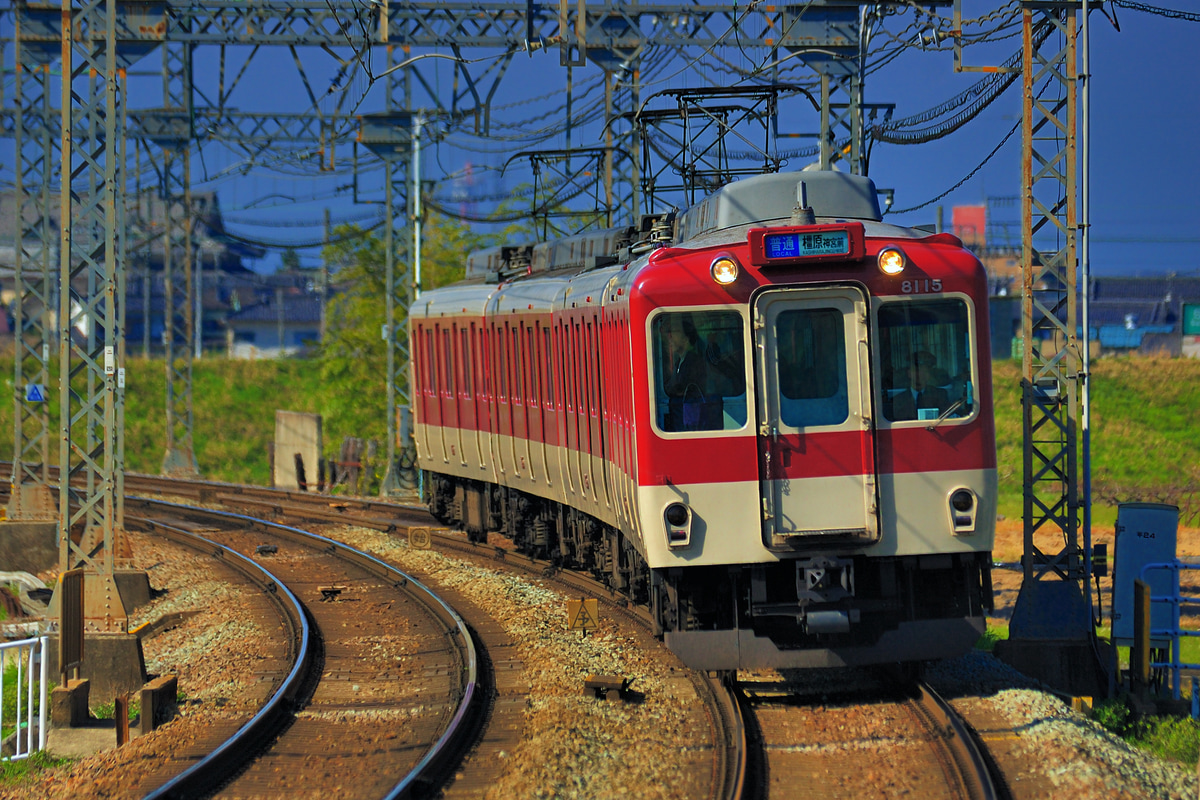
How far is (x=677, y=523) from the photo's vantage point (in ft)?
29.0

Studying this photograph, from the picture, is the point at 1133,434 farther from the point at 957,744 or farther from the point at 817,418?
the point at 957,744

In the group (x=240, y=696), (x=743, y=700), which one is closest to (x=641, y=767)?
(x=743, y=700)

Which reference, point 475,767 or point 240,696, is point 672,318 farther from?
point 240,696

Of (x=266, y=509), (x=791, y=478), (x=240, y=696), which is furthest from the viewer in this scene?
(x=266, y=509)

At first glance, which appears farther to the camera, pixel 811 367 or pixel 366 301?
pixel 366 301

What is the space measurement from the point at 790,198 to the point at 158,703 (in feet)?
19.4

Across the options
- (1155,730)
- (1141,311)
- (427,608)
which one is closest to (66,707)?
(427,608)

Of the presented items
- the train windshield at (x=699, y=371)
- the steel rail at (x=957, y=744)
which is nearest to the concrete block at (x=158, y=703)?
the train windshield at (x=699, y=371)

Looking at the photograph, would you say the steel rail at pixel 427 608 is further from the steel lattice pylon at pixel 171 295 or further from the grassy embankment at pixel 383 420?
the grassy embankment at pixel 383 420

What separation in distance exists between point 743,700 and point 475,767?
211 cm

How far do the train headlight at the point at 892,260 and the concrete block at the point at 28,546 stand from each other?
1351 centimetres

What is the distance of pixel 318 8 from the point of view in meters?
19.7

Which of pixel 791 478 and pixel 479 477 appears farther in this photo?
pixel 479 477

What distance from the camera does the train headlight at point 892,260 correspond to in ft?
28.7
